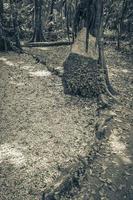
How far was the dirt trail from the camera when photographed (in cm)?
707

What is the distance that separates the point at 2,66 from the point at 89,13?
4.70 meters

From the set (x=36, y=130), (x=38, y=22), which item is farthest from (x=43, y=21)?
(x=36, y=130)

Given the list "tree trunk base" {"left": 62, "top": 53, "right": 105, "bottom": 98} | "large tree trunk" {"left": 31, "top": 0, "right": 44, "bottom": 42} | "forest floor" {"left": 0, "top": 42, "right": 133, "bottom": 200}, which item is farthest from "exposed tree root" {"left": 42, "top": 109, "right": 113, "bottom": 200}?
"large tree trunk" {"left": 31, "top": 0, "right": 44, "bottom": 42}

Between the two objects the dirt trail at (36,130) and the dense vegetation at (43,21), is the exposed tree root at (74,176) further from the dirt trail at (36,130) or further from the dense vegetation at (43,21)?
the dense vegetation at (43,21)

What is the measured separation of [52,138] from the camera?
Answer: 8672 millimetres

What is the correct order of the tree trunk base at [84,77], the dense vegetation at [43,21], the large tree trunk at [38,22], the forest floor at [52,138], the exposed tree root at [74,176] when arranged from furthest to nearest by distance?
the large tree trunk at [38,22] < the dense vegetation at [43,21] < the tree trunk base at [84,77] < the forest floor at [52,138] < the exposed tree root at [74,176]

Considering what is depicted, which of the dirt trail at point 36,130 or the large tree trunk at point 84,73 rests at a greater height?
the large tree trunk at point 84,73

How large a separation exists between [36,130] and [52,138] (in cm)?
60

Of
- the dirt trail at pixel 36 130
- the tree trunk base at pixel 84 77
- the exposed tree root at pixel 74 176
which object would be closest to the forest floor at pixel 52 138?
the dirt trail at pixel 36 130

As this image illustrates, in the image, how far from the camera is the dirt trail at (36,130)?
707 centimetres

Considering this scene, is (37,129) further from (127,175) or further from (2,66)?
(2,66)

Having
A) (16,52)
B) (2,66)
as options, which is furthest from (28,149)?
(16,52)

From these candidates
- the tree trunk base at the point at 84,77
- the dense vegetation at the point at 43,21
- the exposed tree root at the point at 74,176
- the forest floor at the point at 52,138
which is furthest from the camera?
the dense vegetation at the point at 43,21

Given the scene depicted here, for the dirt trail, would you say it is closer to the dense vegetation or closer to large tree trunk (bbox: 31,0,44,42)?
the dense vegetation
